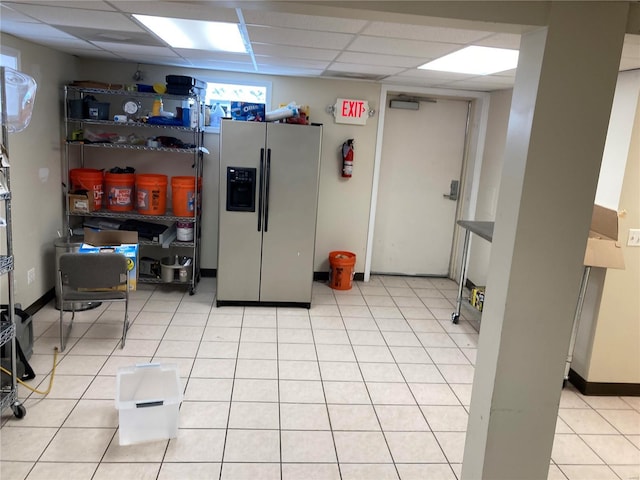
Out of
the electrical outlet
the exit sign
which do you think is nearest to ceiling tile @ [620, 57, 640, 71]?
the electrical outlet

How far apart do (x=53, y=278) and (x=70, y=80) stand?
1912 mm

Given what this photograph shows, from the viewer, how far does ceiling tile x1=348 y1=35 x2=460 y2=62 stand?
2857mm

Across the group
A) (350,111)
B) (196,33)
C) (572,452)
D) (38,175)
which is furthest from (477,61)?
(38,175)

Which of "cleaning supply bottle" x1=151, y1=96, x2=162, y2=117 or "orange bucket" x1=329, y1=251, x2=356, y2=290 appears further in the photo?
"orange bucket" x1=329, y1=251, x2=356, y2=290

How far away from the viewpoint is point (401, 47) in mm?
3039

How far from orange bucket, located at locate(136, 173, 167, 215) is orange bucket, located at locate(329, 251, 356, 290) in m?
1.91

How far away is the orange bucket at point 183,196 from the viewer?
15.1ft

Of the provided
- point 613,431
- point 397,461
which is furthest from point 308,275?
point 613,431

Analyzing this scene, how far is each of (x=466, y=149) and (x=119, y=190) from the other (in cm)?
387

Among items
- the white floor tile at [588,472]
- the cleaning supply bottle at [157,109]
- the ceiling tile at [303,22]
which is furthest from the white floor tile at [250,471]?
the cleaning supply bottle at [157,109]

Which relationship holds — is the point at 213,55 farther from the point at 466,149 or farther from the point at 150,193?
the point at 466,149

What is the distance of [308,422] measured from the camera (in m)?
2.79

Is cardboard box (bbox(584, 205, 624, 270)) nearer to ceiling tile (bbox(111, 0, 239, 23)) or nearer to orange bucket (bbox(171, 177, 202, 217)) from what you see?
ceiling tile (bbox(111, 0, 239, 23))

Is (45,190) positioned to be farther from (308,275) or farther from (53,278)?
(308,275)
